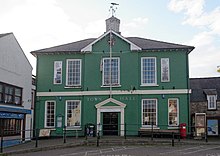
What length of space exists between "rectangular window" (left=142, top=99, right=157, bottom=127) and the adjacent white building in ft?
26.9

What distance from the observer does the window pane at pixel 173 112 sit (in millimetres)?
22641

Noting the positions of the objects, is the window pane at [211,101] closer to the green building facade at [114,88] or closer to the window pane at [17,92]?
the green building facade at [114,88]

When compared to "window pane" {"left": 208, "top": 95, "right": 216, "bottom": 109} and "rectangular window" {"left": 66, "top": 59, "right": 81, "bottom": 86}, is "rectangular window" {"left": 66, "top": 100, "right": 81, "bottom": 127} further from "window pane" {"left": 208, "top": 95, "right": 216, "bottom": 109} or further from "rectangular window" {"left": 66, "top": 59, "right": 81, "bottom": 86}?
"window pane" {"left": 208, "top": 95, "right": 216, "bottom": 109}

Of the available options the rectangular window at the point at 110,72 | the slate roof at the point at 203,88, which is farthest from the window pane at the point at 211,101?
the rectangular window at the point at 110,72

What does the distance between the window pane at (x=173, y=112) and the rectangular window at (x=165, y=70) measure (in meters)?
1.65

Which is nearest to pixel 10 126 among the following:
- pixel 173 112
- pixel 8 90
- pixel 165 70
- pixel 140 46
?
pixel 8 90

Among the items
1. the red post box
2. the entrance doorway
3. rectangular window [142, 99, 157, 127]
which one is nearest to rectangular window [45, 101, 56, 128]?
the entrance doorway

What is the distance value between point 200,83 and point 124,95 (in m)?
12.1

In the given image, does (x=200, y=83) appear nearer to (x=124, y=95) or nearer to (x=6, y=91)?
(x=124, y=95)

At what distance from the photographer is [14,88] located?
66.0 feet

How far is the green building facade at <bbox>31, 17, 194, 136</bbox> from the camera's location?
22844 mm

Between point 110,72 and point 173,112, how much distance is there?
18.0ft

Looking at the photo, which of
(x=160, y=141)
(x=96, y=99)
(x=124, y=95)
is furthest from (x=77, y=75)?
(x=160, y=141)

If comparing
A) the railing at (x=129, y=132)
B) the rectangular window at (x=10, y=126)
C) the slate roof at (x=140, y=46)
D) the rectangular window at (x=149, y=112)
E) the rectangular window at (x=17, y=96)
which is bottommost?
the railing at (x=129, y=132)
